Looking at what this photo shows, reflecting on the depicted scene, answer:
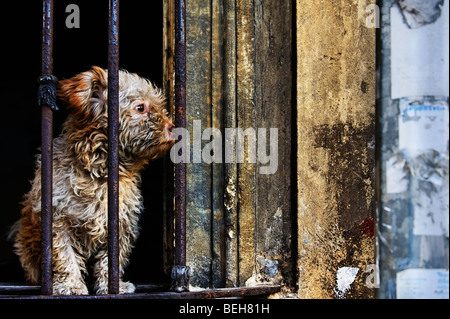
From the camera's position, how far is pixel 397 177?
1796mm

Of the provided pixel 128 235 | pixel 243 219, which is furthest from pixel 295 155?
pixel 128 235

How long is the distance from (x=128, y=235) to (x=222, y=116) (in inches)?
33.5

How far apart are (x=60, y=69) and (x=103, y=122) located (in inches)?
97.1

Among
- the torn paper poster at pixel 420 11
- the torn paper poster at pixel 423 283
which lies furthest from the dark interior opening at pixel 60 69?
the torn paper poster at pixel 420 11

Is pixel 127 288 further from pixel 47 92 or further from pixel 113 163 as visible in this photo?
pixel 47 92

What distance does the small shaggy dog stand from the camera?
9.17ft

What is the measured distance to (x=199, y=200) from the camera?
9.33 feet

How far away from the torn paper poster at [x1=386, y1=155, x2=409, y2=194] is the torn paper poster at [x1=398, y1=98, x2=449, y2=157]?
4 centimetres

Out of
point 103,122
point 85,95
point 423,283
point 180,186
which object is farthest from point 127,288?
point 423,283

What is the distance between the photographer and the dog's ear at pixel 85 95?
286 cm

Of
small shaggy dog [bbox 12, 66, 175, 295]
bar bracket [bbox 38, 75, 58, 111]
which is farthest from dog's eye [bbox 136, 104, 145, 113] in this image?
bar bracket [bbox 38, 75, 58, 111]

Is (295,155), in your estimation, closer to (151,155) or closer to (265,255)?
(265,255)

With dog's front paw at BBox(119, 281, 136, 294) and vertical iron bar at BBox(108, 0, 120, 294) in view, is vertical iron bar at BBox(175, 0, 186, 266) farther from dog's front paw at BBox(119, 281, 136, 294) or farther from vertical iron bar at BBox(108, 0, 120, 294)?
dog's front paw at BBox(119, 281, 136, 294)

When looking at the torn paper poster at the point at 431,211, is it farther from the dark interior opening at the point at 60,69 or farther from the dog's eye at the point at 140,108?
the dark interior opening at the point at 60,69
